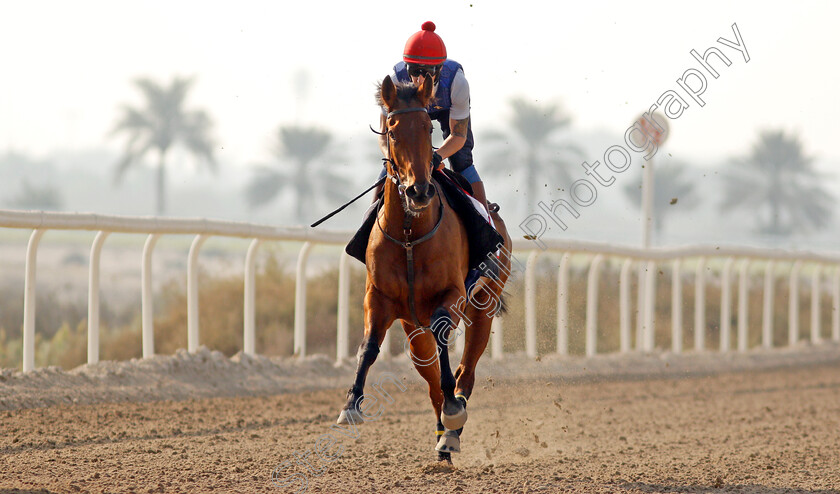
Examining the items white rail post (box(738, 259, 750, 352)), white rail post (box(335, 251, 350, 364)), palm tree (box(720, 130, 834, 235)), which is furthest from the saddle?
palm tree (box(720, 130, 834, 235))

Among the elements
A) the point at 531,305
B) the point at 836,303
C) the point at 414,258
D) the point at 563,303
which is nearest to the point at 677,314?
the point at 563,303

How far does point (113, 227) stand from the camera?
768 centimetres

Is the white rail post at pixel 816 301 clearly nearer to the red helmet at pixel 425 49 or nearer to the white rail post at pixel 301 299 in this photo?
the white rail post at pixel 301 299

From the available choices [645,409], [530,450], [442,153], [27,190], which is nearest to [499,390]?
[645,409]

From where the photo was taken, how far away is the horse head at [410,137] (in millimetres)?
5004

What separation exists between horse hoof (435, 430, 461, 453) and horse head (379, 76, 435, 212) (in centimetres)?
147

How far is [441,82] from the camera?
6.03m

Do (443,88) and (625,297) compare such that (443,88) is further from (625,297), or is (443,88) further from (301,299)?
(625,297)

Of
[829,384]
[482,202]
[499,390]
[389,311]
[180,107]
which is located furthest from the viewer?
[180,107]

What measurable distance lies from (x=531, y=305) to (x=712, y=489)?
6.06 metres

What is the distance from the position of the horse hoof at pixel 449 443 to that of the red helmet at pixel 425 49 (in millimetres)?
2252

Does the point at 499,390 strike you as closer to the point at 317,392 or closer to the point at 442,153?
the point at 317,392

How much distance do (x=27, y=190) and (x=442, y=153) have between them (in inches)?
2179

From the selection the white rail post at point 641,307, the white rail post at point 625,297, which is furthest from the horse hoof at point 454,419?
the white rail post at point 641,307
